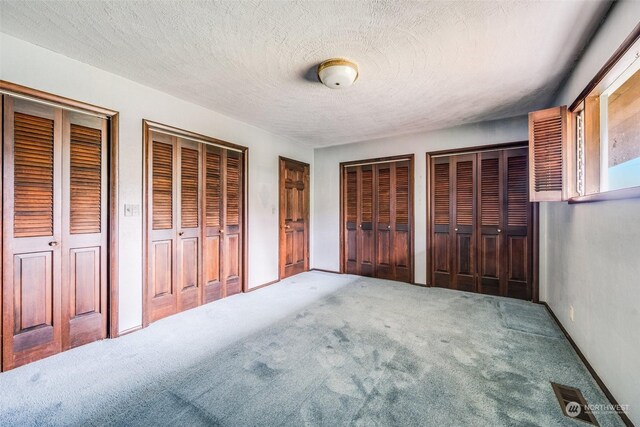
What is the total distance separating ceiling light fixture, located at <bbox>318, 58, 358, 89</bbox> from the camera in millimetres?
2346

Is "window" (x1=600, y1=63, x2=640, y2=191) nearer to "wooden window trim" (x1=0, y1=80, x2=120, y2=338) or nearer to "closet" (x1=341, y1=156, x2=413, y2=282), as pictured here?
"closet" (x1=341, y1=156, x2=413, y2=282)

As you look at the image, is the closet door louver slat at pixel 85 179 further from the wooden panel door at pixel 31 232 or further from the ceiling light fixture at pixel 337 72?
the ceiling light fixture at pixel 337 72

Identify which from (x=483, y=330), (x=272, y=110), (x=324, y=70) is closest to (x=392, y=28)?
(x=324, y=70)

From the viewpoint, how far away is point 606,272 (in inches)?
72.3

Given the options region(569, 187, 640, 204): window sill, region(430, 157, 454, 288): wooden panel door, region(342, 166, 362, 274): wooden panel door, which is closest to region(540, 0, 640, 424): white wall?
region(569, 187, 640, 204): window sill

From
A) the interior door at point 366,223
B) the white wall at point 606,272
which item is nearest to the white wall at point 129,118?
the interior door at point 366,223

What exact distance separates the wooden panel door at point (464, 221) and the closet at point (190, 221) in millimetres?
3231

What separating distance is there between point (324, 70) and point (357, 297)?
113 inches

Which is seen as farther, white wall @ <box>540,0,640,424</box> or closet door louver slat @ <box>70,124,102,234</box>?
closet door louver slat @ <box>70,124,102,234</box>

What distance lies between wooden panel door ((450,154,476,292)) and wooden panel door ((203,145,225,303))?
3.44 meters

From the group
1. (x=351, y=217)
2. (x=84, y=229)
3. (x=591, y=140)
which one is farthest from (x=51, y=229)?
(x=591, y=140)

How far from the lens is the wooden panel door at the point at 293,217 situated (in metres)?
4.79

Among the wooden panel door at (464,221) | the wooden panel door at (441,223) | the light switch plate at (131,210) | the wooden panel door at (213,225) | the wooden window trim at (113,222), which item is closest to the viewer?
the wooden window trim at (113,222)

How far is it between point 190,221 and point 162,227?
338mm
